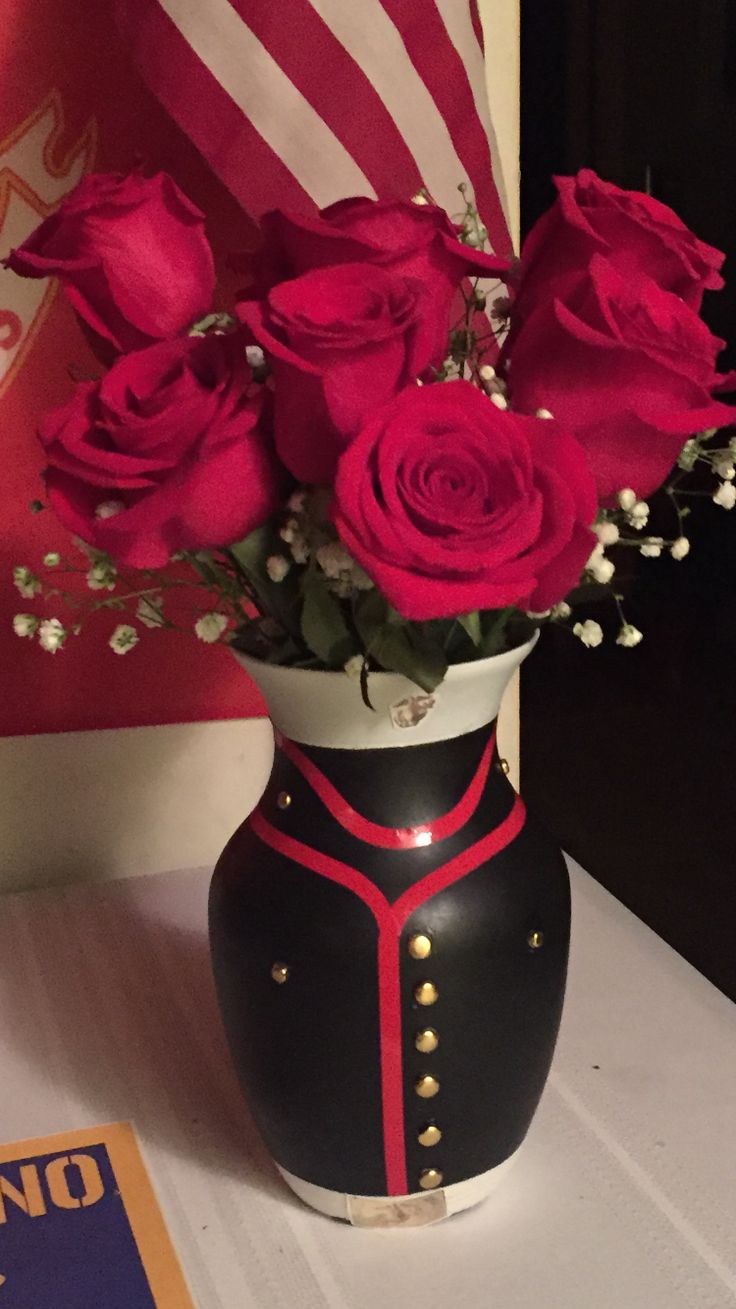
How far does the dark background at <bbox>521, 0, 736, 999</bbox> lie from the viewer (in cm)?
82

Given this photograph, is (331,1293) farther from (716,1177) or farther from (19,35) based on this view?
(19,35)

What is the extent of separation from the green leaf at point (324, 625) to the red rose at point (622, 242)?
→ 169mm

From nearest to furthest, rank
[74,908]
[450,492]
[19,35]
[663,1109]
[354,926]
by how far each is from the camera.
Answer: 1. [450,492]
2. [354,926]
3. [663,1109]
4. [19,35]
5. [74,908]

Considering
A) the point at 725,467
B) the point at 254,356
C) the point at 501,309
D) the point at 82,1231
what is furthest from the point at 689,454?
the point at 82,1231

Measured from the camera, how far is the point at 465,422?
0.50 metres

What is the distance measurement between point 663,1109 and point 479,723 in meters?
0.30

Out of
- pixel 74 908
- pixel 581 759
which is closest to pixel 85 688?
pixel 74 908

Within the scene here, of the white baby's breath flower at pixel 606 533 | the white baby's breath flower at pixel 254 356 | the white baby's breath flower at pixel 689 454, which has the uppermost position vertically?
the white baby's breath flower at pixel 254 356

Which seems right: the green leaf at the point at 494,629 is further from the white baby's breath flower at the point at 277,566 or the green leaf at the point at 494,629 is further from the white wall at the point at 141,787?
the white wall at the point at 141,787

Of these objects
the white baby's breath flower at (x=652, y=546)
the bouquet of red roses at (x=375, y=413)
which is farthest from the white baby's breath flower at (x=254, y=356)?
the white baby's breath flower at (x=652, y=546)

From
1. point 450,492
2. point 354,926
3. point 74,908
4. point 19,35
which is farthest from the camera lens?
point 74,908

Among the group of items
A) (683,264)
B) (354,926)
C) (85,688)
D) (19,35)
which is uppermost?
(19,35)

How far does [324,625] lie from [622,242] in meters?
0.22

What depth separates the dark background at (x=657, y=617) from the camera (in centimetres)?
82
